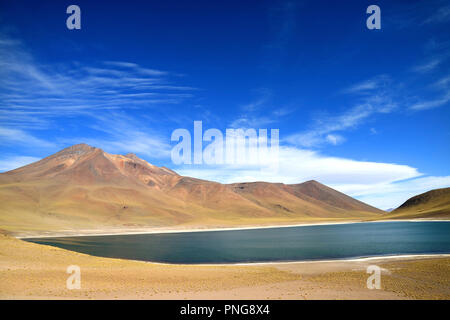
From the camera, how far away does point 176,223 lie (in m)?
161

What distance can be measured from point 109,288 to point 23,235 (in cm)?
7915

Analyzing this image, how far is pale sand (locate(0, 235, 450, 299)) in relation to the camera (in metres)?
16.8

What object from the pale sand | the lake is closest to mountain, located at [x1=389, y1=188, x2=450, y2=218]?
the lake

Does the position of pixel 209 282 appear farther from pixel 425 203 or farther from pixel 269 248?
pixel 425 203

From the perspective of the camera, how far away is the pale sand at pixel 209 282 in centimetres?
1683

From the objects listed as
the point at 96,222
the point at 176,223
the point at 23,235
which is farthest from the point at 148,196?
the point at 23,235

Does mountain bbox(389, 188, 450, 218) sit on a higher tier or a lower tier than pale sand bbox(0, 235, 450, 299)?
lower

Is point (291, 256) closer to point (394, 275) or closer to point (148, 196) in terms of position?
point (394, 275)

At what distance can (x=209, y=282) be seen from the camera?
20781 mm

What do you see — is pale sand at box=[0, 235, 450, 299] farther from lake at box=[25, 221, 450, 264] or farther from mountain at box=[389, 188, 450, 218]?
mountain at box=[389, 188, 450, 218]

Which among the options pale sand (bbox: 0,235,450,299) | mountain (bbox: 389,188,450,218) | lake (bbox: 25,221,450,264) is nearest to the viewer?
pale sand (bbox: 0,235,450,299)

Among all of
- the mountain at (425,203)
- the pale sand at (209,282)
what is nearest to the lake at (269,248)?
the pale sand at (209,282)
